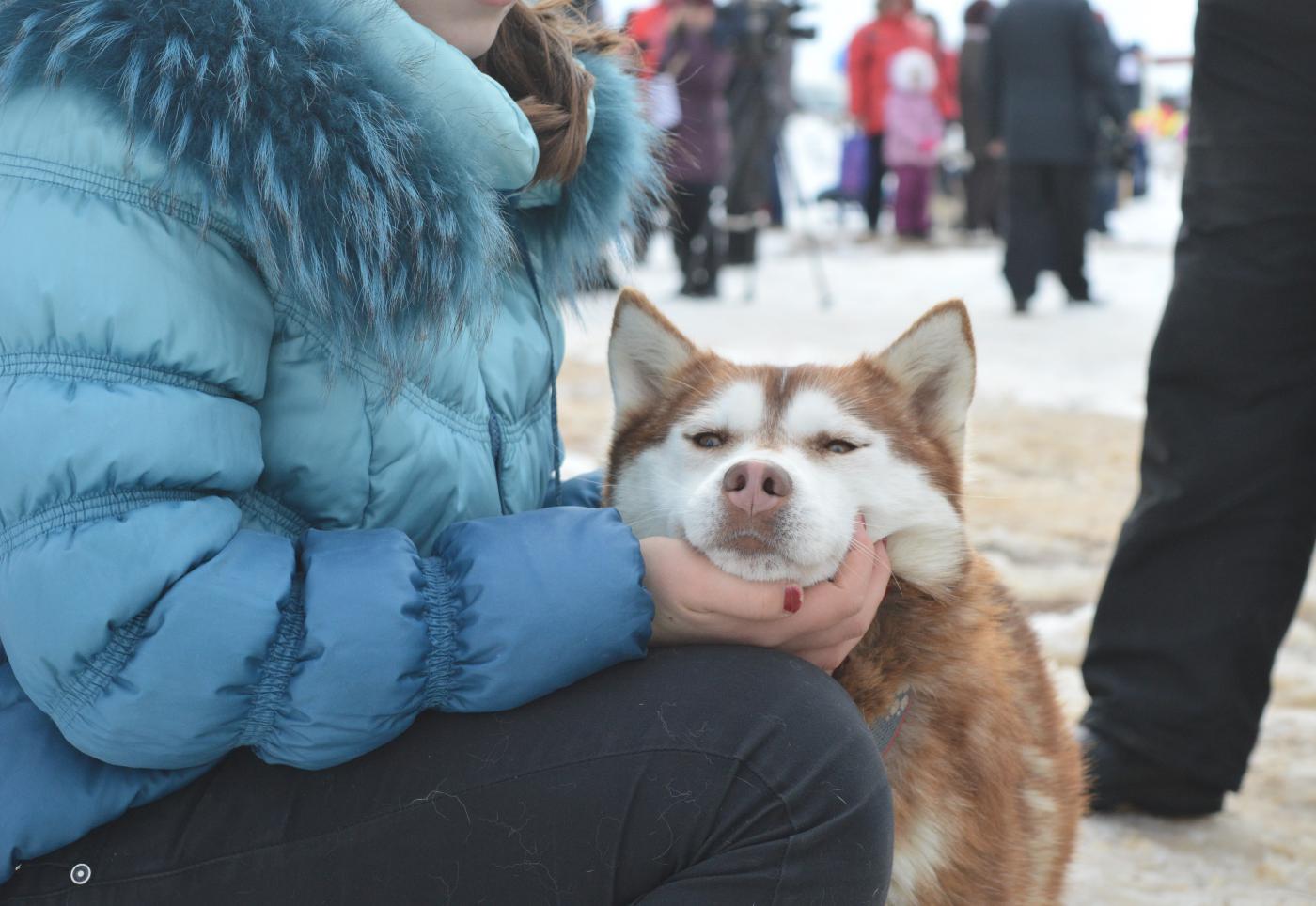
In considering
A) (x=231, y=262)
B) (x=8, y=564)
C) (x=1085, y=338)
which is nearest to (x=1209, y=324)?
(x=231, y=262)

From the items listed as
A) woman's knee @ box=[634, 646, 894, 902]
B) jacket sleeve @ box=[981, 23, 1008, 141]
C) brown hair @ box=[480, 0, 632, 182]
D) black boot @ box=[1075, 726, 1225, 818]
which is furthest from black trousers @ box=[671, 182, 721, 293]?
woman's knee @ box=[634, 646, 894, 902]

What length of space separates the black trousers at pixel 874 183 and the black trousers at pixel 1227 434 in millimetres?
10745

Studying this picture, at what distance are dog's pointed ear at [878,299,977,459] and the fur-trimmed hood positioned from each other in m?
0.63

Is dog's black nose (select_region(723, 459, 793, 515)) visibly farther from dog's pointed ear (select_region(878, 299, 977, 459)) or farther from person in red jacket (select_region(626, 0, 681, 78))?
person in red jacket (select_region(626, 0, 681, 78))

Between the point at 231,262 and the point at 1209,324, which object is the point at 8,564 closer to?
the point at 231,262

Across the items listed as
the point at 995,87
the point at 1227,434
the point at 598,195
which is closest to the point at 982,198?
the point at 995,87

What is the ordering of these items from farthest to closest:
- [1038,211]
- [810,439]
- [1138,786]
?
[1038,211] < [1138,786] < [810,439]

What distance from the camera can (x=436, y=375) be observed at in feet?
4.44

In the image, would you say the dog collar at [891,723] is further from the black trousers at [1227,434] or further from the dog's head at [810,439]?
the black trousers at [1227,434]

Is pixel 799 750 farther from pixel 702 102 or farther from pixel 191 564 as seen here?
pixel 702 102

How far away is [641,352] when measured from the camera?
1.80 m

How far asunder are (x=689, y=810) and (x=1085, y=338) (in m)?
6.31

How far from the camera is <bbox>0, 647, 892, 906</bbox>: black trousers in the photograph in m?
1.14

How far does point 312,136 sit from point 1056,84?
7.16 meters
